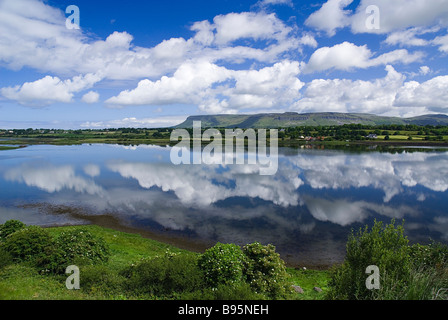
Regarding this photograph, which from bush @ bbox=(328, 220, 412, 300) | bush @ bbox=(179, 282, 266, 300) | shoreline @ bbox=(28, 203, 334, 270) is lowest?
shoreline @ bbox=(28, 203, 334, 270)

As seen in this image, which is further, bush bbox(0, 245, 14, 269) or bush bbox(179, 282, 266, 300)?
bush bbox(0, 245, 14, 269)

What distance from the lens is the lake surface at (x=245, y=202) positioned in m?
30.1

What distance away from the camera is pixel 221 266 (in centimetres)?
1502

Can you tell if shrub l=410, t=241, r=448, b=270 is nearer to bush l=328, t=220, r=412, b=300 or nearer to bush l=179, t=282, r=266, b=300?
bush l=328, t=220, r=412, b=300

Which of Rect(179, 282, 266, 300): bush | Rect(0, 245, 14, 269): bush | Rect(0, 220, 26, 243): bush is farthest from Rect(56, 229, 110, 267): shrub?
Rect(179, 282, 266, 300): bush

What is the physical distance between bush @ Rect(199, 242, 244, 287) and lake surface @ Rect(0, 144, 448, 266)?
33.7ft

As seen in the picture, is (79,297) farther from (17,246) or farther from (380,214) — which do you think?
(380,214)

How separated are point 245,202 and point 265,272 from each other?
84.4 feet

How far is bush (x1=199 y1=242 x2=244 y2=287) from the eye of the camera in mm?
14789

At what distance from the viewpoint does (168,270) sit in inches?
594

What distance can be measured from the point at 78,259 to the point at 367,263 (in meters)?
17.3

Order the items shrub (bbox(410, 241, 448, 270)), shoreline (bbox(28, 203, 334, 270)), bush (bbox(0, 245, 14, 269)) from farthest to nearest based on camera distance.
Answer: shoreline (bbox(28, 203, 334, 270)) → bush (bbox(0, 245, 14, 269)) → shrub (bbox(410, 241, 448, 270))

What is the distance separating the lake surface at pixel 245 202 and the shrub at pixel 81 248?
1029 cm

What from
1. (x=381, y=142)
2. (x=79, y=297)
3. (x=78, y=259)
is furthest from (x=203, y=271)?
(x=381, y=142)
